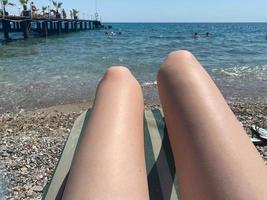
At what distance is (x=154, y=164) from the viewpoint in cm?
222

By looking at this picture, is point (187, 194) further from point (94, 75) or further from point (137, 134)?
point (94, 75)

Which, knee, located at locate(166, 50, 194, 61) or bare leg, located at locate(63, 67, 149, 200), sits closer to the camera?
bare leg, located at locate(63, 67, 149, 200)

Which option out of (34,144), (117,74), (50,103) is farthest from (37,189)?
(50,103)

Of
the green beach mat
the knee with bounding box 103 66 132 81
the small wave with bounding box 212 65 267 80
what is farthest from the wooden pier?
the knee with bounding box 103 66 132 81

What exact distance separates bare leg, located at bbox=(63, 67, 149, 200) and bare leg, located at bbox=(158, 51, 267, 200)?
162 mm

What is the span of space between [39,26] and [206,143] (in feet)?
129

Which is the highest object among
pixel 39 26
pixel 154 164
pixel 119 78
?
pixel 119 78

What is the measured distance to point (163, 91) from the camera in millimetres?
1955

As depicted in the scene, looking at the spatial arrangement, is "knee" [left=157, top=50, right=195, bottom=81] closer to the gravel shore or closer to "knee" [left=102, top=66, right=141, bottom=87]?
"knee" [left=102, top=66, right=141, bottom=87]

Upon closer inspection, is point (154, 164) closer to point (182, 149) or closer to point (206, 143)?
point (182, 149)

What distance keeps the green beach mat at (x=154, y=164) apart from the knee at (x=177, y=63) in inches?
21.0

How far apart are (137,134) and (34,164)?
3.01 metres

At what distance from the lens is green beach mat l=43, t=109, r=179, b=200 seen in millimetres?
1933

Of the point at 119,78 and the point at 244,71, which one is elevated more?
the point at 119,78
